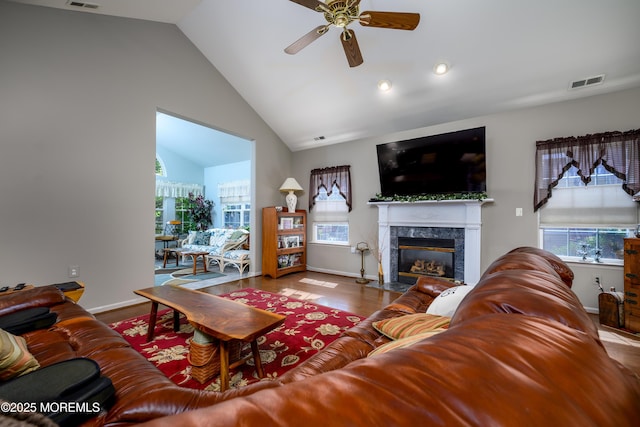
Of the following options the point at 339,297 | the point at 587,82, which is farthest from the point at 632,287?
the point at 339,297

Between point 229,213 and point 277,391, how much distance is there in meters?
7.99

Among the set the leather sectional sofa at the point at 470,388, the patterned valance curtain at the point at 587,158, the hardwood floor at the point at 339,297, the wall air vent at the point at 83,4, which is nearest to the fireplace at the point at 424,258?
the hardwood floor at the point at 339,297

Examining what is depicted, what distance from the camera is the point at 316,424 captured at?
0.96ft

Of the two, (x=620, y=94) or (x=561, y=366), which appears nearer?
(x=561, y=366)

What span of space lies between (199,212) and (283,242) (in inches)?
162

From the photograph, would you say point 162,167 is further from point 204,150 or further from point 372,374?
point 372,374

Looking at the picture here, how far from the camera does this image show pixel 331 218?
16.8 feet

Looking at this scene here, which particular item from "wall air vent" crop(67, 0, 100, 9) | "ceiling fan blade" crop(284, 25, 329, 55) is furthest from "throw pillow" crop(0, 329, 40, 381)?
"wall air vent" crop(67, 0, 100, 9)

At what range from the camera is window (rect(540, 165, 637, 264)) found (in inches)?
114

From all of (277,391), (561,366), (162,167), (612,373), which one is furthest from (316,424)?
Answer: (162,167)

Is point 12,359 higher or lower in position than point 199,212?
lower

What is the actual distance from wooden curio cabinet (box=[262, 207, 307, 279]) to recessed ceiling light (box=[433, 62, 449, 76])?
331 cm

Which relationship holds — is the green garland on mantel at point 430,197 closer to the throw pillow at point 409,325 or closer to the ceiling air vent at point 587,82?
the ceiling air vent at point 587,82

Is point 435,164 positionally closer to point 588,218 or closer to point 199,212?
point 588,218
